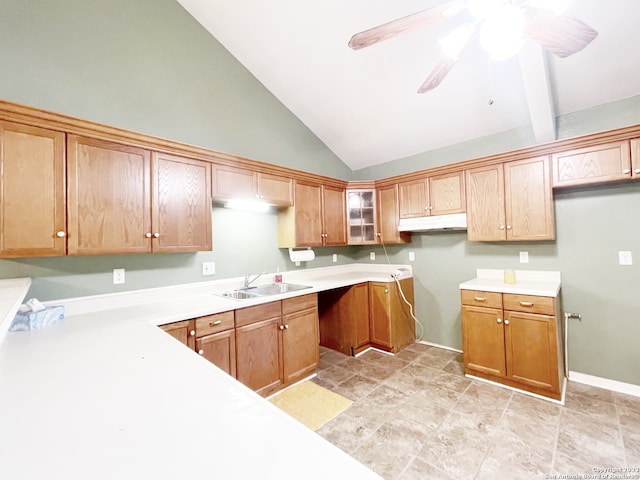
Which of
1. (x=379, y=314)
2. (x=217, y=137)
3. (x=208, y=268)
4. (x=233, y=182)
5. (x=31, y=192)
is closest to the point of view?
(x=31, y=192)

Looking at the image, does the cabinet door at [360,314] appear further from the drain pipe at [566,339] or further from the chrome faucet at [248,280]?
the drain pipe at [566,339]

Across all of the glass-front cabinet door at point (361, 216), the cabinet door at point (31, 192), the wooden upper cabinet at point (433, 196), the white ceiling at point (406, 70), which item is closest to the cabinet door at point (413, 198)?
the wooden upper cabinet at point (433, 196)

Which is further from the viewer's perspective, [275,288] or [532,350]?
[275,288]

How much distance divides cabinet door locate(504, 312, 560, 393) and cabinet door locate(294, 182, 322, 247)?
2.07 metres

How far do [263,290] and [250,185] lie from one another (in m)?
1.11

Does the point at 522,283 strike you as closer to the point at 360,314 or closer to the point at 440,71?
the point at 360,314

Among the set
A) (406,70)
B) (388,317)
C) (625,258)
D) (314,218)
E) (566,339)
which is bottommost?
(566,339)

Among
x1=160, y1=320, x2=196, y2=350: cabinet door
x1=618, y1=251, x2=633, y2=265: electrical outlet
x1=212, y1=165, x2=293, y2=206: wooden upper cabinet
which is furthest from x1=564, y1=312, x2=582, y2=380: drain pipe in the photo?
x1=160, y1=320, x2=196, y2=350: cabinet door

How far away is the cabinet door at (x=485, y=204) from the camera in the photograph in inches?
110

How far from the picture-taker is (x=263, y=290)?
2.96m

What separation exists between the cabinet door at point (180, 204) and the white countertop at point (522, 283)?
2.53 metres

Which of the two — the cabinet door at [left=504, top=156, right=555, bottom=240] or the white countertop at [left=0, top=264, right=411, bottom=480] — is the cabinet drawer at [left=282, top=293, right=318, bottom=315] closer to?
the white countertop at [left=0, top=264, right=411, bottom=480]

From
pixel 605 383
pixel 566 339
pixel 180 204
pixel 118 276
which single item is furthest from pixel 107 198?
pixel 605 383

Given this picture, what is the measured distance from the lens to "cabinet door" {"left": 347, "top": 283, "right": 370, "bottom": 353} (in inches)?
128
